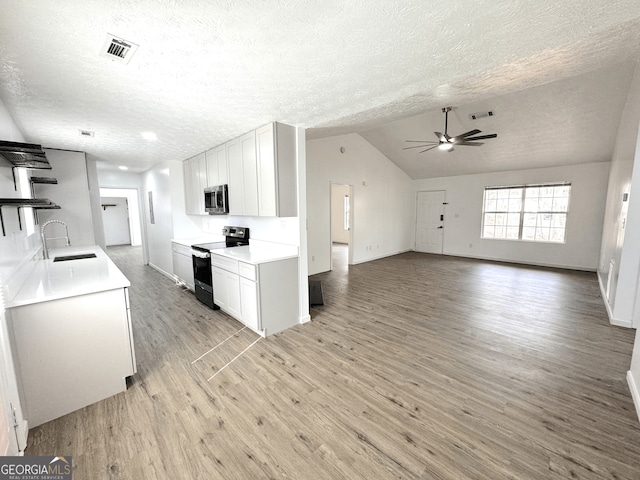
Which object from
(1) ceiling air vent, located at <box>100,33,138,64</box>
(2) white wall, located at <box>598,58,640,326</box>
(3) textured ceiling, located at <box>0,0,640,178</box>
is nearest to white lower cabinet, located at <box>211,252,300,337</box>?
(3) textured ceiling, located at <box>0,0,640,178</box>

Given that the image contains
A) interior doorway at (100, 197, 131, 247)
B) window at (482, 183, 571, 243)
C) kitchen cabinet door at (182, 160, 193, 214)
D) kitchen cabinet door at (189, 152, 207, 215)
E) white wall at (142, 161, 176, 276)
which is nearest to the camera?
kitchen cabinet door at (189, 152, 207, 215)

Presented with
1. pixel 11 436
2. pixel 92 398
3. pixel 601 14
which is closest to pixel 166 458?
pixel 11 436

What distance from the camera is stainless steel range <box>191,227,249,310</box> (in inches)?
151

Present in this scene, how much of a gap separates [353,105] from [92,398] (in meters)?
3.41

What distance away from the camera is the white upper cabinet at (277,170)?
10.0 ft

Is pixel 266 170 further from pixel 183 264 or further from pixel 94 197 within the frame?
pixel 94 197

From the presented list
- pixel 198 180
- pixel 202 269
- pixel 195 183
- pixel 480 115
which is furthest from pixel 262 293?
pixel 480 115

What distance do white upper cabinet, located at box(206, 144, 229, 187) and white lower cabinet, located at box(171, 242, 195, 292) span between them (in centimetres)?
125

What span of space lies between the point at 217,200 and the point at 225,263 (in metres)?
1.26

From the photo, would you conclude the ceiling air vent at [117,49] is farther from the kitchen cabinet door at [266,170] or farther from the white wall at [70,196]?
the white wall at [70,196]

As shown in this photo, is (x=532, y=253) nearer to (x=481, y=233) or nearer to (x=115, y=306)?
(x=481, y=233)

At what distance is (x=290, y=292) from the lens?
10.7ft

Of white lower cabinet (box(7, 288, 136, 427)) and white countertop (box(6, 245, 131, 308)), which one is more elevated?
white countertop (box(6, 245, 131, 308))

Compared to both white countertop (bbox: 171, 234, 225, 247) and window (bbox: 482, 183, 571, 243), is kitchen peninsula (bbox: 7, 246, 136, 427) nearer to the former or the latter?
white countertop (bbox: 171, 234, 225, 247)
